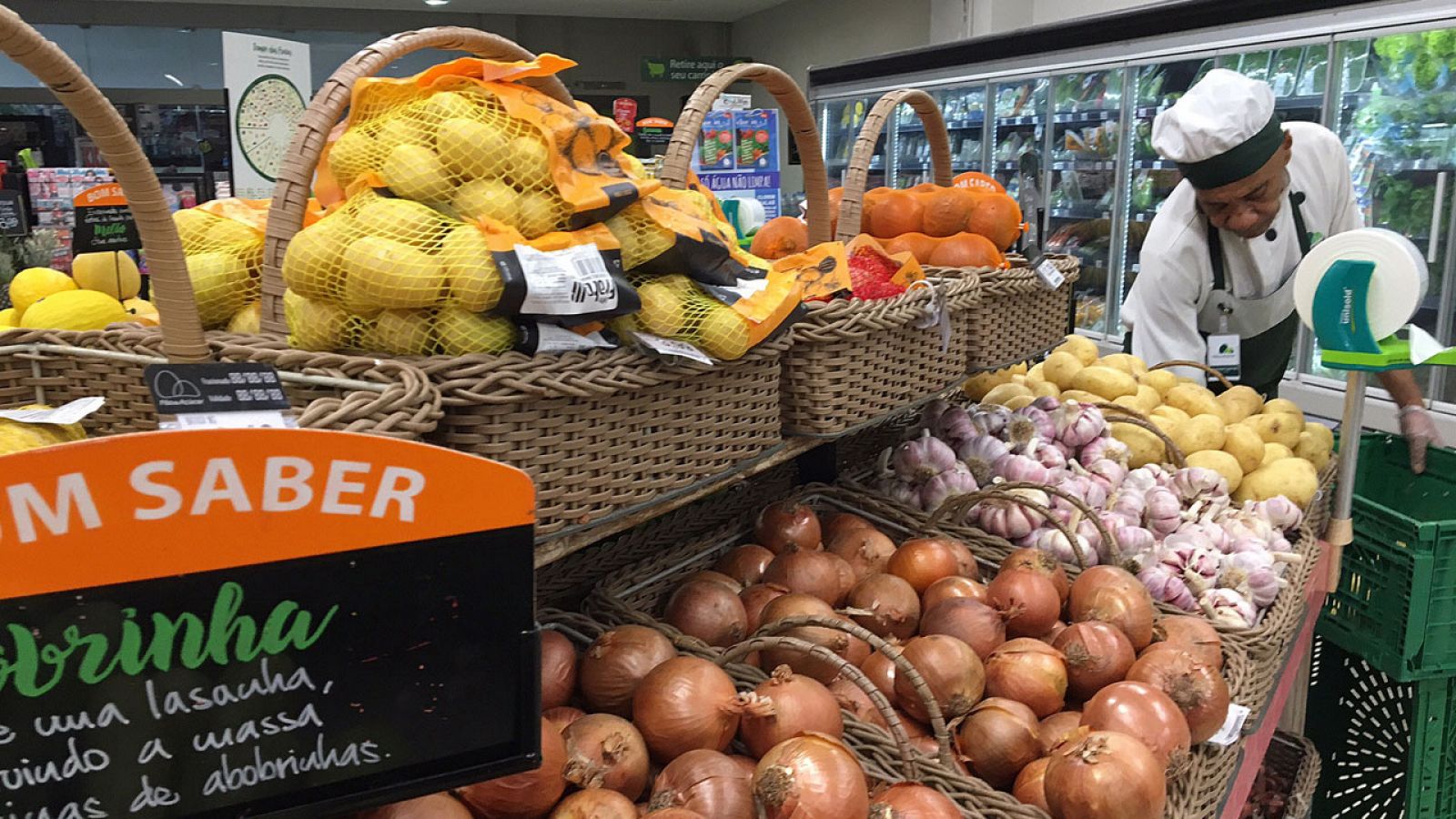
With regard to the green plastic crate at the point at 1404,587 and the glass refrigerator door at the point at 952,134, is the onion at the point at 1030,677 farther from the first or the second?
the glass refrigerator door at the point at 952,134

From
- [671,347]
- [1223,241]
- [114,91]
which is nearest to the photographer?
[671,347]

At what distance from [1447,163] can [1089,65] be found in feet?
5.97

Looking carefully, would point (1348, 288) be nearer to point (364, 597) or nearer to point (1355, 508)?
point (1355, 508)

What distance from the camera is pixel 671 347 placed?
1142mm

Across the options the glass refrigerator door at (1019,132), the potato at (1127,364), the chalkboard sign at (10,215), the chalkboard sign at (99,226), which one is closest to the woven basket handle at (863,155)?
the potato at (1127,364)

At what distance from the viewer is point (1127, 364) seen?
277 centimetres

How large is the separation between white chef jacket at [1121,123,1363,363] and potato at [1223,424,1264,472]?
66cm

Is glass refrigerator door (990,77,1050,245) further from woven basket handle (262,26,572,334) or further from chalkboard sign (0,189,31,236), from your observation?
woven basket handle (262,26,572,334)

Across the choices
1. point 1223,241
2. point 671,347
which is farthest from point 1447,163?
point 671,347

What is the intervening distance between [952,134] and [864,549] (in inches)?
227

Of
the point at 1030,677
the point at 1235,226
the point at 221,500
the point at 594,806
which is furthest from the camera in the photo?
the point at 1235,226

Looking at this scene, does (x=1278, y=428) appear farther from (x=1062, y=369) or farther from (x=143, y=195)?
(x=143, y=195)

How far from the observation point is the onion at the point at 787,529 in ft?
5.64

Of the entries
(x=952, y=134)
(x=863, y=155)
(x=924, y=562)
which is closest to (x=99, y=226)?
(x=863, y=155)
